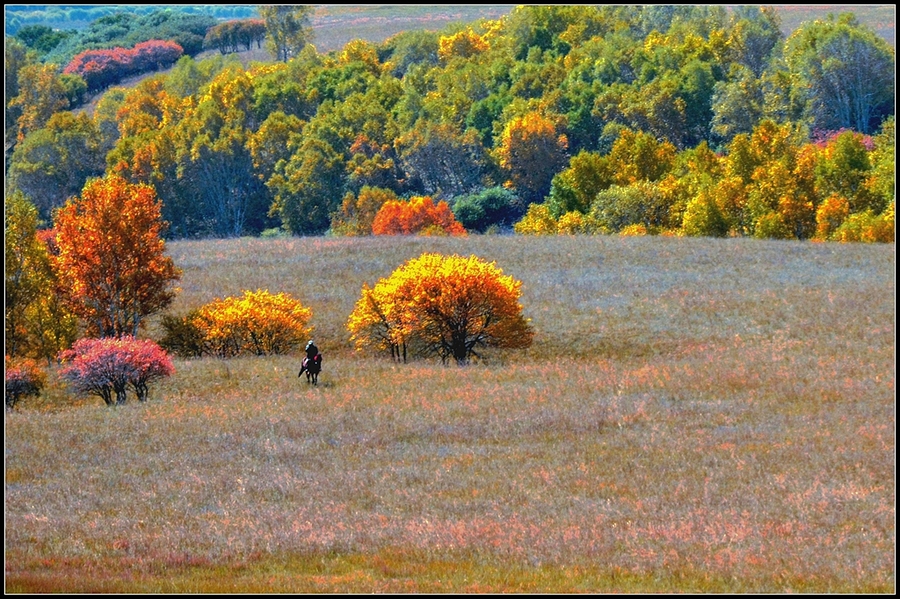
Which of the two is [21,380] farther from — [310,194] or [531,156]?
[531,156]

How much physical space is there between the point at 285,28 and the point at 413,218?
93999mm

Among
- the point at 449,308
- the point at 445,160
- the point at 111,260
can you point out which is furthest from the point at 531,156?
the point at 449,308

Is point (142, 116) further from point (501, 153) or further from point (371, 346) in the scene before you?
point (371, 346)

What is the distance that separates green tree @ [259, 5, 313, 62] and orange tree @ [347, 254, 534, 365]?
502ft

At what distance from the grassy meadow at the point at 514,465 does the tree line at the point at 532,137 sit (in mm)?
39131

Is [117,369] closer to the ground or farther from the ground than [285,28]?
closer to the ground

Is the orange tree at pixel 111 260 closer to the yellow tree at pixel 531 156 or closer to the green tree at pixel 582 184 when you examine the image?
the green tree at pixel 582 184

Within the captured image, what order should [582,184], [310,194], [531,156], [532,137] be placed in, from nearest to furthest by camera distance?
[582,184]
[532,137]
[531,156]
[310,194]

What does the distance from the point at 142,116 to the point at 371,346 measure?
375 feet

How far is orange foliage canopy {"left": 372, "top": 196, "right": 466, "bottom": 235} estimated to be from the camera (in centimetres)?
11212

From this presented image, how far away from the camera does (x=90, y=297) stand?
52500 millimetres

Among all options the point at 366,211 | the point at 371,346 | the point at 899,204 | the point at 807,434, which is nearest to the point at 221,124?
the point at 366,211

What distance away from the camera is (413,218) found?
4444 inches

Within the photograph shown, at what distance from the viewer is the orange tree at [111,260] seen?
52.4 meters
